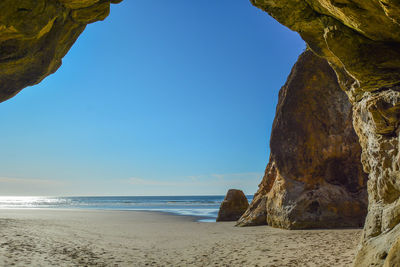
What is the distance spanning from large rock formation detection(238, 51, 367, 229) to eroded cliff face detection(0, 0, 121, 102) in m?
11.1

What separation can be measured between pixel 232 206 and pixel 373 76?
673 inches

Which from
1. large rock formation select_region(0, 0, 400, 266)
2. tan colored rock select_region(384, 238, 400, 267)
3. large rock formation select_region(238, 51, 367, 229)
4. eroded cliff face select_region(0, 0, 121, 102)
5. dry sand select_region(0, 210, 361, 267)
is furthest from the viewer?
large rock formation select_region(238, 51, 367, 229)

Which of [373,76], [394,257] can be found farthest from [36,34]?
[394,257]

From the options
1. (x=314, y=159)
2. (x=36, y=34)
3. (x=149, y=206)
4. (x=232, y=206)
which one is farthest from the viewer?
(x=149, y=206)

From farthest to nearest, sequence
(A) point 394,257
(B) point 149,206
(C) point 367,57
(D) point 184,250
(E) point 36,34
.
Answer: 1. (B) point 149,206
2. (D) point 184,250
3. (E) point 36,34
4. (C) point 367,57
5. (A) point 394,257

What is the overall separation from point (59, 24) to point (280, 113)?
1258cm

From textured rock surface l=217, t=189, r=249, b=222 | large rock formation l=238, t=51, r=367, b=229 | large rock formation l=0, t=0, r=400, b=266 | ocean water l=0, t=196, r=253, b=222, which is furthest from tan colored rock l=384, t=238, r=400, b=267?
ocean water l=0, t=196, r=253, b=222

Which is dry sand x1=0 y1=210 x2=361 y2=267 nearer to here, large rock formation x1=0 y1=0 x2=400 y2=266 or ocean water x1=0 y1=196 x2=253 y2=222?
large rock formation x1=0 y1=0 x2=400 y2=266

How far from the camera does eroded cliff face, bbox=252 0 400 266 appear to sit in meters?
5.10

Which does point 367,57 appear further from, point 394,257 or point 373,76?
point 394,257

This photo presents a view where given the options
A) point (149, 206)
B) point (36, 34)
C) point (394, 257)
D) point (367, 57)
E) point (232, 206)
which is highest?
point (36, 34)

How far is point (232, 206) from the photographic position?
2162 centimetres

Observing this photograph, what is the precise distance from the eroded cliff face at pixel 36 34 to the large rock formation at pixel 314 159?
11144 millimetres

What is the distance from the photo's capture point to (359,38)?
5656 mm
